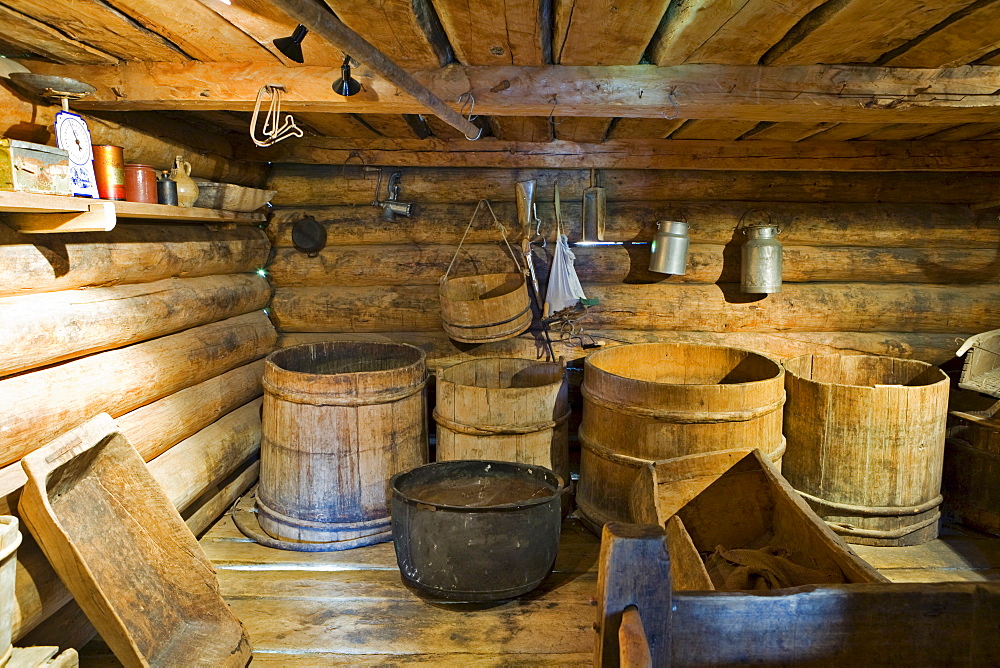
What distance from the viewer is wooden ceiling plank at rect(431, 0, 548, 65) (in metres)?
2.45

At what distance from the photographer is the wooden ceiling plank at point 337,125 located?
425 centimetres

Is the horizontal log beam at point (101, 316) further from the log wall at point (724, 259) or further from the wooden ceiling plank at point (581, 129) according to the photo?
the wooden ceiling plank at point (581, 129)

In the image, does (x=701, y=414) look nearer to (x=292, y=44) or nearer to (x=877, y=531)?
(x=877, y=531)

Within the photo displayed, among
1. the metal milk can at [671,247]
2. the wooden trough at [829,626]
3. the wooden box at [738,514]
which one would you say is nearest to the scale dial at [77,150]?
the wooden trough at [829,626]

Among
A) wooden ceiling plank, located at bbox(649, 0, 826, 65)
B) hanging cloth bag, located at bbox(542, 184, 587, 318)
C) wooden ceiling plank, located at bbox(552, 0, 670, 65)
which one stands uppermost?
wooden ceiling plank, located at bbox(552, 0, 670, 65)

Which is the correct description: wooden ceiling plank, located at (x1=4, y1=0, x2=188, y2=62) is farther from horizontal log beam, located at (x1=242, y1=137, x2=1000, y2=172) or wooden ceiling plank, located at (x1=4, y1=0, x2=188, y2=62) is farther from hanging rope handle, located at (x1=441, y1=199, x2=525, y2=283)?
hanging rope handle, located at (x1=441, y1=199, x2=525, y2=283)

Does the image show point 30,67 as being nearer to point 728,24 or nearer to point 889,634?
point 728,24

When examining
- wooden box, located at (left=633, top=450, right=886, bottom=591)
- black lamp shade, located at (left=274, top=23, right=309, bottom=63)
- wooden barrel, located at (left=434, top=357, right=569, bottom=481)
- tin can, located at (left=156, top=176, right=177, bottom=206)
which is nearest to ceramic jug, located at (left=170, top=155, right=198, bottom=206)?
tin can, located at (left=156, top=176, right=177, bottom=206)

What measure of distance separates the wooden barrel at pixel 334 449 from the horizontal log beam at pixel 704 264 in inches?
54.2

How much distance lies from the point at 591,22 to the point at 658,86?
0.72 meters

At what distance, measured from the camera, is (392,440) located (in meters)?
4.09

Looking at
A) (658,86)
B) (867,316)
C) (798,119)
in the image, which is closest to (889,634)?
(658,86)

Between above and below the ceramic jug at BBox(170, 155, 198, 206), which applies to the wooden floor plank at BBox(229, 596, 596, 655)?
below

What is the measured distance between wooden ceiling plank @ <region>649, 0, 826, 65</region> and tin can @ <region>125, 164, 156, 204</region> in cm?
264
